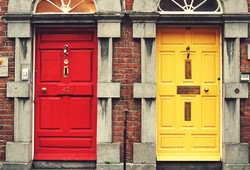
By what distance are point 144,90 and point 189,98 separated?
93 cm

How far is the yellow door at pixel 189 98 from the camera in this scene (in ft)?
26.8

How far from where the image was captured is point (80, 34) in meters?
8.25

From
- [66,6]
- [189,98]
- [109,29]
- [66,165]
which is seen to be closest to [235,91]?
[189,98]

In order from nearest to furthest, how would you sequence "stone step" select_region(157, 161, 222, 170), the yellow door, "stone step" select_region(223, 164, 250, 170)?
"stone step" select_region(223, 164, 250, 170) < "stone step" select_region(157, 161, 222, 170) < the yellow door

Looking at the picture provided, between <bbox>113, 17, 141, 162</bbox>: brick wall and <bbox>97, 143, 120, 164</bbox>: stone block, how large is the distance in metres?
0.18

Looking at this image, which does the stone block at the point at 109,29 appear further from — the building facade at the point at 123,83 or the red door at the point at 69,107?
the red door at the point at 69,107

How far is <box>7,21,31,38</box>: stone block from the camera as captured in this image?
799cm

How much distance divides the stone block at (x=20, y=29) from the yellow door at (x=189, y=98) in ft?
8.16

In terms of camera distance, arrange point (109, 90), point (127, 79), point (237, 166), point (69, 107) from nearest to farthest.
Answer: point (237, 166) → point (109, 90) → point (127, 79) → point (69, 107)

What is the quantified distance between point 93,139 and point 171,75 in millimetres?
1949

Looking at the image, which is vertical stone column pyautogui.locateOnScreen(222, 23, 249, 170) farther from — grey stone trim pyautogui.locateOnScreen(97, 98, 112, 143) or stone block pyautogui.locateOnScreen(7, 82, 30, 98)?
stone block pyautogui.locateOnScreen(7, 82, 30, 98)

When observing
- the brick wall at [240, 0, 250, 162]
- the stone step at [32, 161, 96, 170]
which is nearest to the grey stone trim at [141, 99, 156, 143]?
the stone step at [32, 161, 96, 170]

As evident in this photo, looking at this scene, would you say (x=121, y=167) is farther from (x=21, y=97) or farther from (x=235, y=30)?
(x=235, y=30)

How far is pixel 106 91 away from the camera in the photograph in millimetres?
7902
